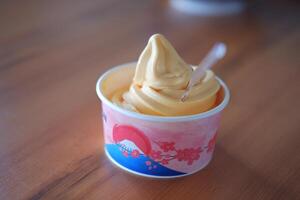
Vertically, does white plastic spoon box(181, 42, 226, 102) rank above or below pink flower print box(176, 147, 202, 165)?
above

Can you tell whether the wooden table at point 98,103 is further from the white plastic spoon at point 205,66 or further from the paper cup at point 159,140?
the white plastic spoon at point 205,66

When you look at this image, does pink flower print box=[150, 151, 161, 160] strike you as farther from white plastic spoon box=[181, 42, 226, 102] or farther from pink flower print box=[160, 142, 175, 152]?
white plastic spoon box=[181, 42, 226, 102]

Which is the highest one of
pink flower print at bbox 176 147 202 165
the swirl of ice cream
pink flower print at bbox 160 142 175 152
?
the swirl of ice cream

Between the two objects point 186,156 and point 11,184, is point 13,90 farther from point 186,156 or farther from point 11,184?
point 186,156

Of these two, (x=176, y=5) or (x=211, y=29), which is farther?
(x=176, y=5)

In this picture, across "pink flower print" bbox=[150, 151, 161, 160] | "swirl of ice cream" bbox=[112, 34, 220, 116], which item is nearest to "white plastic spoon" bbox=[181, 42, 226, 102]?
"swirl of ice cream" bbox=[112, 34, 220, 116]

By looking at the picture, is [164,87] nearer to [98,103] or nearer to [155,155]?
[155,155]

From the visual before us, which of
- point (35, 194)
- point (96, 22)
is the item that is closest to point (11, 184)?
point (35, 194)

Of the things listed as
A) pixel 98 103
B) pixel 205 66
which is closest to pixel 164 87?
pixel 205 66
